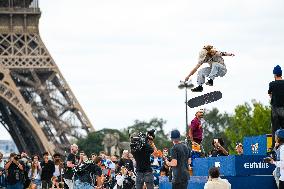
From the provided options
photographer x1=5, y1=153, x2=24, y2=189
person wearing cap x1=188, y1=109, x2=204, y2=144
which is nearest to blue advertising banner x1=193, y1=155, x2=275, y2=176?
person wearing cap x1=188, y1=109, x2=204, y2=144

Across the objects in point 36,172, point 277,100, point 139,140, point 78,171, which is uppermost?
point 277,100

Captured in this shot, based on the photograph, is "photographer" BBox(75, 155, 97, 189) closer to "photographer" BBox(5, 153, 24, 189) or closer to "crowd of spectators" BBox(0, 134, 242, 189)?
"crowd of spectators" BBox(0, 134, 242, 189)

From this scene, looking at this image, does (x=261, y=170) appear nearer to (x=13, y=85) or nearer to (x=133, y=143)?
(x=133, y=143)

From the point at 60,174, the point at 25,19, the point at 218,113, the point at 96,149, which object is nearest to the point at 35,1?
the point at 25,19

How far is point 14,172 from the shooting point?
2950 cm

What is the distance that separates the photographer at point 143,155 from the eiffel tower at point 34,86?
4144 centimetres

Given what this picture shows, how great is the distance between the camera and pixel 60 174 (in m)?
31.9

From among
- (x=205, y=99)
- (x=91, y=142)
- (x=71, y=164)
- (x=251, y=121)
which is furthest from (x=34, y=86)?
(x=205, y=99)

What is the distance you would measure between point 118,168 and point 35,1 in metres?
37.8

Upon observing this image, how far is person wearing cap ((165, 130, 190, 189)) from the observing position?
18.4m

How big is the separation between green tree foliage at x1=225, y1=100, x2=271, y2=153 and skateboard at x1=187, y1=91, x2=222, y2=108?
172 feet

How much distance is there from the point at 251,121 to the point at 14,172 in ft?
152

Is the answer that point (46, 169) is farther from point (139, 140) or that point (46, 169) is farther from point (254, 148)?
point (254, 148)

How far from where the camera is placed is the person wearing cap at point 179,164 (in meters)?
18.4
